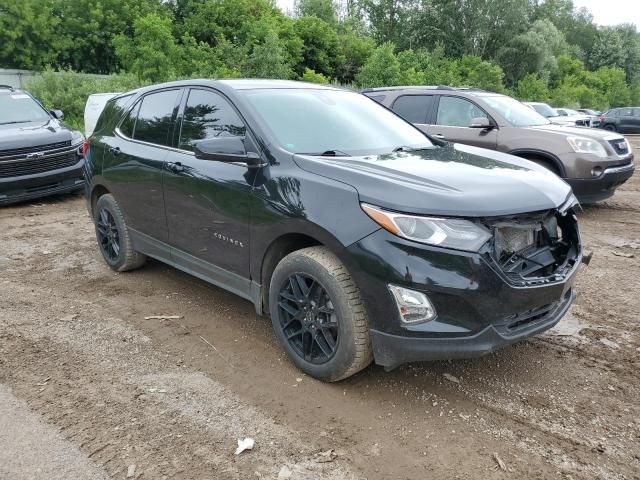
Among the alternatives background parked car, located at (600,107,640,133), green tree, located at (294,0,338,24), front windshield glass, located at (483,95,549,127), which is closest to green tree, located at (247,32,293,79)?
front windshield glass, located at (483,95,549,127)

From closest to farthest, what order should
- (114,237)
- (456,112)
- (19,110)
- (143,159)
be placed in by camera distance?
(143,159), (114,237), (456,112), (19,110)

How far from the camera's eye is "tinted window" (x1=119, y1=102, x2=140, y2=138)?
16.0 ft

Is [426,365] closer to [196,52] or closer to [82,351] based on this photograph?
[82,351]

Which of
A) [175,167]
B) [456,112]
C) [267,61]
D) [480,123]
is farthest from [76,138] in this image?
[267,61]

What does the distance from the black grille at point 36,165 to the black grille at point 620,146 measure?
818 centimetres

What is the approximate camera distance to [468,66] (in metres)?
35.1

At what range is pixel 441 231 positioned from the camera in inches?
109

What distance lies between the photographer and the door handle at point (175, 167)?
4090 millimetres

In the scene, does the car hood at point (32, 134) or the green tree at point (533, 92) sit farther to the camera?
the green tree at point (533, 92)

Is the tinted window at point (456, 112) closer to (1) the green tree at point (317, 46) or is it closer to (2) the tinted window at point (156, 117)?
(2) the tinted window at point (156, 117)

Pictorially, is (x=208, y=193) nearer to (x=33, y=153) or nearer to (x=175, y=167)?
(x=175, y=167)

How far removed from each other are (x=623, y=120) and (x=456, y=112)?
25613 mm

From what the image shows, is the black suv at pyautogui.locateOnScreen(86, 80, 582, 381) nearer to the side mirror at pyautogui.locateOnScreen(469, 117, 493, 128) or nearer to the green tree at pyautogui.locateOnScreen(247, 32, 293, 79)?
the side mirror at pyautogui.locateOnScreen(469, 117, 493, 128)

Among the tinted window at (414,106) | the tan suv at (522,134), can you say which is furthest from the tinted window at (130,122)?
the tinted window at (414,106)
